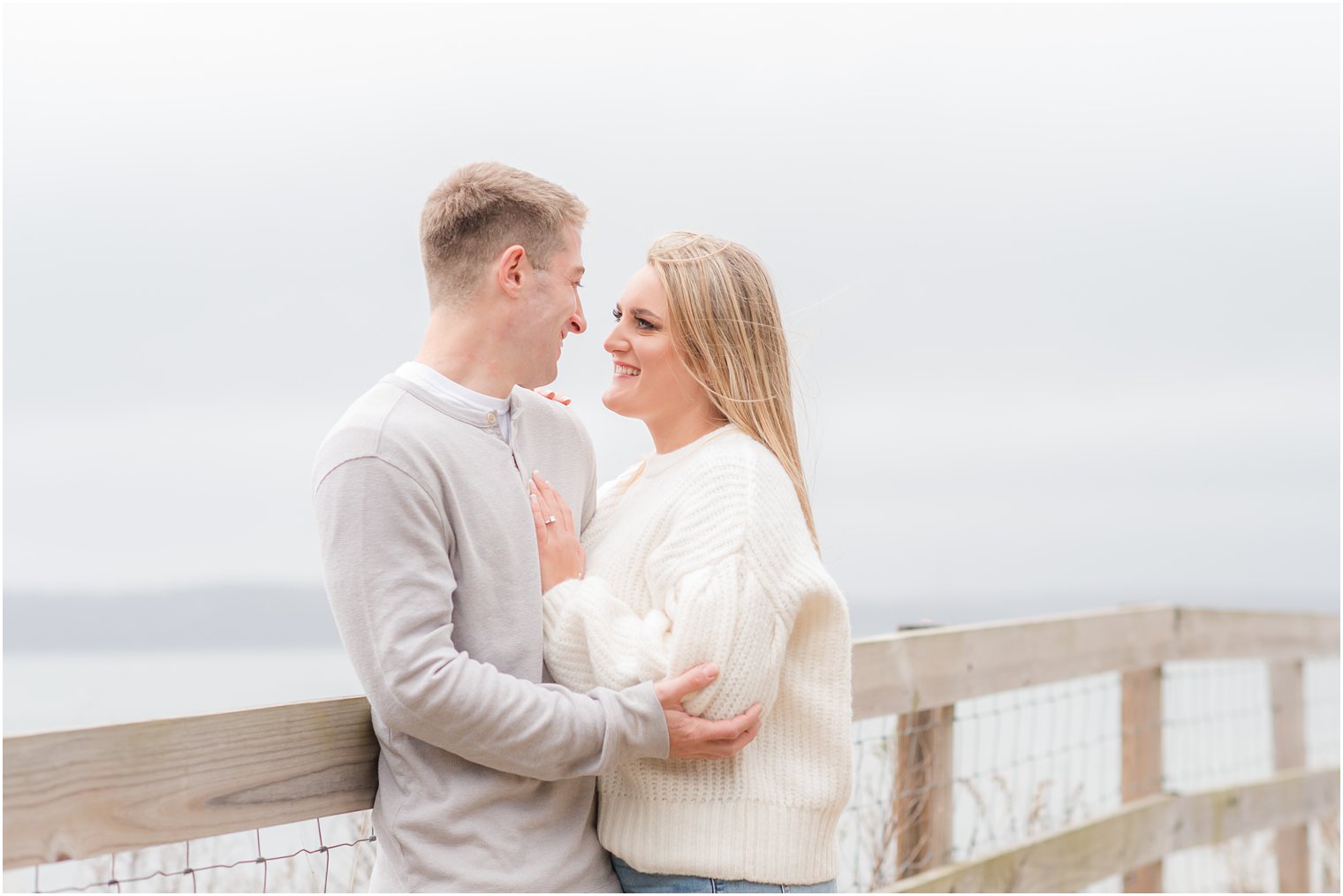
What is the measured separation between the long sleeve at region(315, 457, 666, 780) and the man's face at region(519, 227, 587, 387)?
0.34m

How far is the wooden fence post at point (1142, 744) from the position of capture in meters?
3.68

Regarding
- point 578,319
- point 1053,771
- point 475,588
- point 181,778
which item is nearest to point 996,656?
point 1053,771

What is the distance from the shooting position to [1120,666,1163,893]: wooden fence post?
145 inches

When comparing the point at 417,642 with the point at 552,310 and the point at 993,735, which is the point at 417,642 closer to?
the point at 552,310

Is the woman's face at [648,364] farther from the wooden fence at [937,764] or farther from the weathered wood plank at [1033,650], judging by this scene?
the weathered wood plank at [1033,650]

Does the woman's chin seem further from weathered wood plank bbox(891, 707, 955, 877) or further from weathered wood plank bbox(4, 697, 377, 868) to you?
weathered wood plank bbox(891, 707, 955, 877)

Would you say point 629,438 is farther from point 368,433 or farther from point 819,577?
point 368,433

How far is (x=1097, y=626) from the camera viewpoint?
138 inches

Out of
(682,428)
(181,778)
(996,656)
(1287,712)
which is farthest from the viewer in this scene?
(1287,712)

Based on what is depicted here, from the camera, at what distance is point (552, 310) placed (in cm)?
195

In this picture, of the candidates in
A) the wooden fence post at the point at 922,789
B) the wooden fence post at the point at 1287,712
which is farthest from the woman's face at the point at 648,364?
the wooden fence post at the point at 1287,712

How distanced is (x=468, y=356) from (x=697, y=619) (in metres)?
0.53

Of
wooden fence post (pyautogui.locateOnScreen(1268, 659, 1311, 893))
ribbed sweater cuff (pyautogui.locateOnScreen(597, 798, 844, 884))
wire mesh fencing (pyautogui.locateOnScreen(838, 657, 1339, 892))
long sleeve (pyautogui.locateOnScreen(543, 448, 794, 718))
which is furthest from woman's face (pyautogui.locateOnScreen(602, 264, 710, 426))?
wooden fence post (pyautogui.locateOnScreen(1268, 659, 1311, 893))

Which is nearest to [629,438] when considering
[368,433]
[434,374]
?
[434,374]
